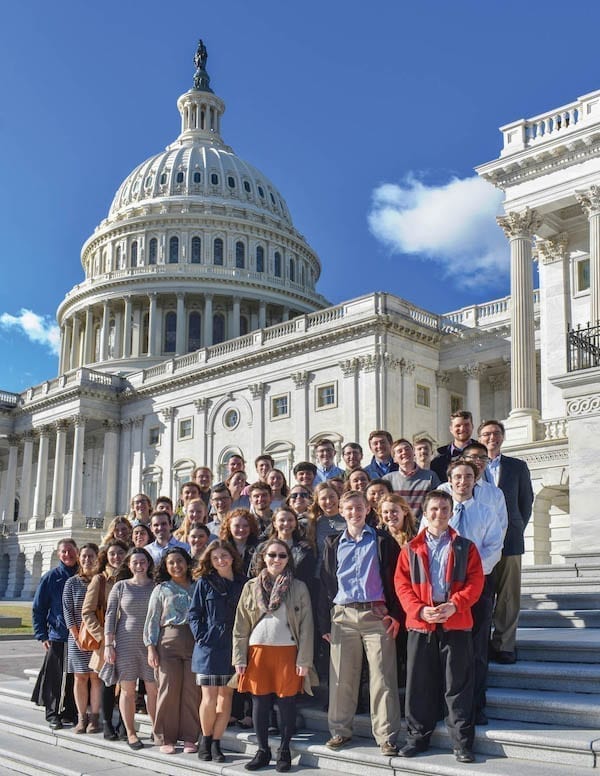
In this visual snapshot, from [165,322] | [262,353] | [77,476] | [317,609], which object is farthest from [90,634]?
[165,322]

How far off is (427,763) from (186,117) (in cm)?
10822

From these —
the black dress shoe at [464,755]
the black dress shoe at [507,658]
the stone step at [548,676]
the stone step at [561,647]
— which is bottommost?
the black dress shoe at [464,755]

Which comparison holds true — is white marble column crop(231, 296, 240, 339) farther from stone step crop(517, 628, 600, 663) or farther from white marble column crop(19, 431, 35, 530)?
stone step crop(517, 628, 600, 663)

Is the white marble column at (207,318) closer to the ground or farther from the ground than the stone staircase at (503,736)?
farther from the ground

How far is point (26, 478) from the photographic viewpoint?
7325 centimetres

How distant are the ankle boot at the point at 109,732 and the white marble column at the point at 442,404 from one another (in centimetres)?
4236

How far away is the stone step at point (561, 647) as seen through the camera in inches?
368

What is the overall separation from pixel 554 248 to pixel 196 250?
58774mm

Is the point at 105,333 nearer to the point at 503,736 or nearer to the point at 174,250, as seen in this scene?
the point at 174,250

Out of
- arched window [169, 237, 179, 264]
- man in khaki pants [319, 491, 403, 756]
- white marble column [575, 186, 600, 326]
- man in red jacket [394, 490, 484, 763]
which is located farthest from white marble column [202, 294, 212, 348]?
man in red jacket [394, 490, 484, 763]

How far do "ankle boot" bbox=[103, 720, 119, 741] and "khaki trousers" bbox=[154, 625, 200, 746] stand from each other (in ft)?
2.68

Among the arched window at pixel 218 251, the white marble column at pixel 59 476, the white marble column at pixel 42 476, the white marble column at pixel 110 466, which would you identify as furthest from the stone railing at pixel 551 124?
the arched window at pixel 218 251

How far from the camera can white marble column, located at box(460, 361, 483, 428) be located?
5059cm

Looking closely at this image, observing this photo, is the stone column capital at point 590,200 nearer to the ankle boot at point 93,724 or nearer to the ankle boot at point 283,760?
the ankle boot at point 93,724
